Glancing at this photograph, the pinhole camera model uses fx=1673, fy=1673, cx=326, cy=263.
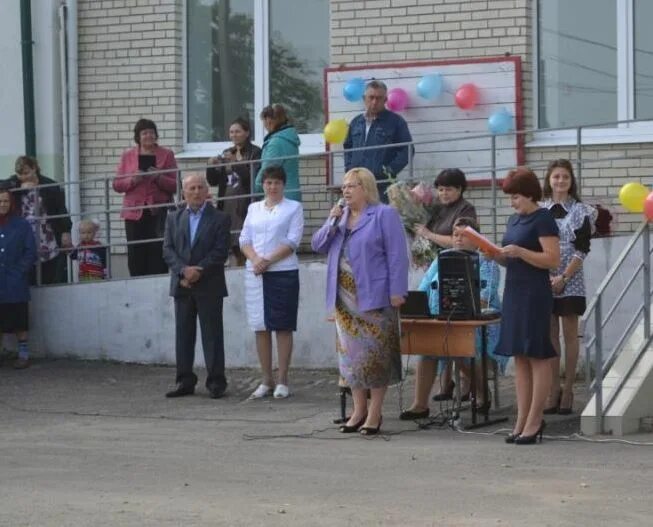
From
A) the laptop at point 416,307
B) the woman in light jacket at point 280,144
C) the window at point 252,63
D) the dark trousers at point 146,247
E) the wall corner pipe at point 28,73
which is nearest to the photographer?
the laptop at point 416,307

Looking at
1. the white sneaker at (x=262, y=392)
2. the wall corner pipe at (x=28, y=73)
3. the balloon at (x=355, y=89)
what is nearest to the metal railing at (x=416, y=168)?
the balloon at (x=355, y=89)

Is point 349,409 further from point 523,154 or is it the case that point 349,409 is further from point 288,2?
point 288,2

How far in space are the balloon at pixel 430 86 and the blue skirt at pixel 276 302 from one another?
2.67 metres

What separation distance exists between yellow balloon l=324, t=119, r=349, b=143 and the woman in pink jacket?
143cm

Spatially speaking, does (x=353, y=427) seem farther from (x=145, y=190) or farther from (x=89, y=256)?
(x=89, y=256)

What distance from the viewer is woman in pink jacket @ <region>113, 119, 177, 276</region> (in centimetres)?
1522

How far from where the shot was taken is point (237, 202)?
49.5 feet

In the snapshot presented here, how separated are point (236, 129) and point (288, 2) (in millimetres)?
2093

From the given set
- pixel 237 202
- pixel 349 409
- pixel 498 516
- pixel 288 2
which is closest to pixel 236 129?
pixel 237 202

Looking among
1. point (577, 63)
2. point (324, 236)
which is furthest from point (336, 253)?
point (577, 63)

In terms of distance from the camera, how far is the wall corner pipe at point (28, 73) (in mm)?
16953

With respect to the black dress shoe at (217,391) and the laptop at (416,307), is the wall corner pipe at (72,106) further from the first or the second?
the laptop at (416,307)

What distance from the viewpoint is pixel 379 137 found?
14.4m

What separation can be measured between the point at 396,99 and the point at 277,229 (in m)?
2.68
